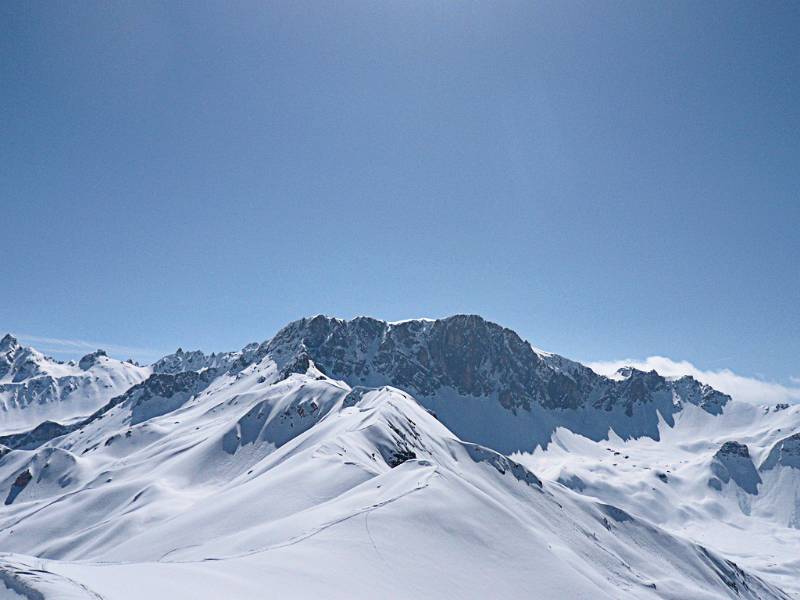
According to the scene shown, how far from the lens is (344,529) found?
40125 mm

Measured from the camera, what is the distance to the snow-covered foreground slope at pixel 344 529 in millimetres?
28734

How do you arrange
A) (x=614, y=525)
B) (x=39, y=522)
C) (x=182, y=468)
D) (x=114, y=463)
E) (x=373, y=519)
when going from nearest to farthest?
(x=373, y=519)
(x=614, y=525)
(x=39, y=522)
(x=182, y=468)
(x=114, y=463)

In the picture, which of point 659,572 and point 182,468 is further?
point 182,468

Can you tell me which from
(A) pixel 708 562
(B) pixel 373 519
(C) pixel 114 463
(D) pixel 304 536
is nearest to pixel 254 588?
(D) pixel 304 536

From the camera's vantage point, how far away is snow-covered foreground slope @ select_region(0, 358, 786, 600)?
28.7m

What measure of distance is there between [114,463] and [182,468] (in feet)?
202

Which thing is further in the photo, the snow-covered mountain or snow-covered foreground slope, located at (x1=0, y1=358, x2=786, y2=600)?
snow-covered foreground slope, located at (x1=0, y1=358, x2=786, y2=600)

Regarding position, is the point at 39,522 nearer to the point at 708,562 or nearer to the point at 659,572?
the point at 659,572

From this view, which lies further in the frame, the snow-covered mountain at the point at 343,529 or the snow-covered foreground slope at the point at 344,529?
the snow-covered foreground slope at the point at 344,529

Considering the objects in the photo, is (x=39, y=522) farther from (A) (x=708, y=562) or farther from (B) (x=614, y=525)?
(A) (x=708, y=562)

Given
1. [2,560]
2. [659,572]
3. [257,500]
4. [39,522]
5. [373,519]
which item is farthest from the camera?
[39,522]

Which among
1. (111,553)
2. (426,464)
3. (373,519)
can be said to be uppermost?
(426,464)

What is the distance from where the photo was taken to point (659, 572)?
308 feet

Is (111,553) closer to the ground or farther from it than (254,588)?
closer to the ground
